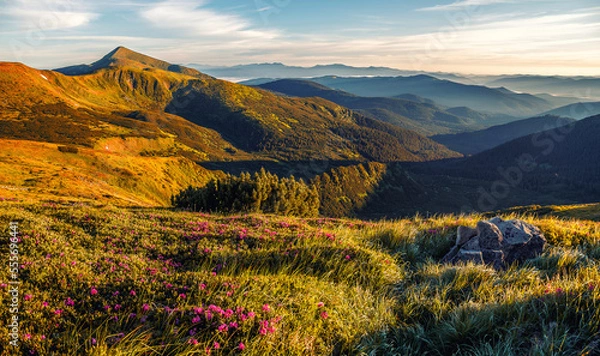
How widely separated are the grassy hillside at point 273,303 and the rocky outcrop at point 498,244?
1.39 m

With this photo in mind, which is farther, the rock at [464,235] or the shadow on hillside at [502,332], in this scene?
the rock at [464,235]

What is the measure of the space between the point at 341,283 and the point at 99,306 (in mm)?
4888

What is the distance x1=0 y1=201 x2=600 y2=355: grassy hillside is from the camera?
495 centimetres

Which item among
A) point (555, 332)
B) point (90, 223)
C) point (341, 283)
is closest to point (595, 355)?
point (555, 332)

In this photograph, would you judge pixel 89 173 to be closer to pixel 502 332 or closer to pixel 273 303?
pixel 273 303

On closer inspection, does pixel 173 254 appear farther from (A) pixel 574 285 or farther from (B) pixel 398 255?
(A) pixel 574 285

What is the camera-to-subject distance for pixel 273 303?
5.96 meters

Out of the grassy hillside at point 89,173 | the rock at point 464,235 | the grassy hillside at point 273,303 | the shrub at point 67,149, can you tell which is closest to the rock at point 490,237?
the rock at point 464,235

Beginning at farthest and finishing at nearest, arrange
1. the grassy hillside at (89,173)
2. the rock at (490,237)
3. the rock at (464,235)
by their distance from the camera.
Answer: the grassy hillside at (89,173) < the rock at (464,235) < the rock at (490,237)

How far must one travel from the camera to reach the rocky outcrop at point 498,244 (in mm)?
10789

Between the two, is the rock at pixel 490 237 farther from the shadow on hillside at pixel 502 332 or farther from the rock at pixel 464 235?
the shadow on hillside at pixel 502 332

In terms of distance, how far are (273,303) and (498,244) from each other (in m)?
9.08

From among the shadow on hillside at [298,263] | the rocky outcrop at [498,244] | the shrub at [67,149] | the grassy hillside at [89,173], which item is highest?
the shadow on hillside at [298,263]

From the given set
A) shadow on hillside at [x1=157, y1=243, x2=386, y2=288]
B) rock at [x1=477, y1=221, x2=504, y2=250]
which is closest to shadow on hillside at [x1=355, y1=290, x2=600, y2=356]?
shadow on hillside at [x1=157, y1=243, x2=386, y2=288]
